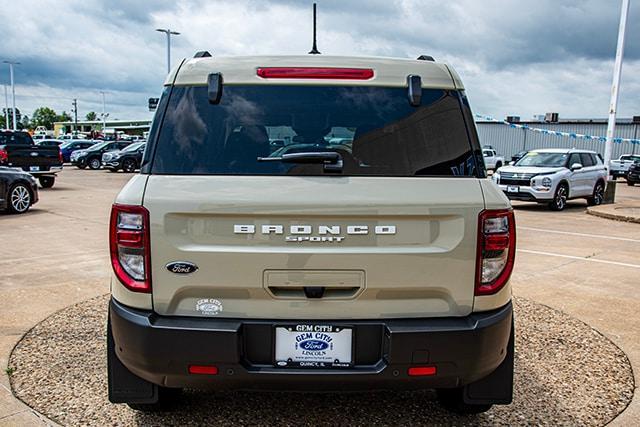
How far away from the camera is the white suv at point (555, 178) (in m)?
14.5

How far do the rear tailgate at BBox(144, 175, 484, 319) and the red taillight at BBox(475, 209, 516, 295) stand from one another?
0.04m

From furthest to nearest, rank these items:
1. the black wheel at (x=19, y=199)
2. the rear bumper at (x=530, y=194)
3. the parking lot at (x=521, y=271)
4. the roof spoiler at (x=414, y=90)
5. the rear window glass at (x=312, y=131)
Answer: the rear bumper at (x=530, y=194)
the black wheel at (x=19, y=199)
the parking lot at (x=521, y=271)
the roof spoiler at (x=414, y=90)
the rear window glass at (x=312, y=131)

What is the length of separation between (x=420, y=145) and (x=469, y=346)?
3.16 ft

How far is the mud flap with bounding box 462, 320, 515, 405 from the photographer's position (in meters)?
2.84

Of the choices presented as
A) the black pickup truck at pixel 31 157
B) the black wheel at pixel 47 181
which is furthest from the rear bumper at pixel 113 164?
the black wheel at pixel 47 181

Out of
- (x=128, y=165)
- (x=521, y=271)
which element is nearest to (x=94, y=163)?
(x=128, y=165)

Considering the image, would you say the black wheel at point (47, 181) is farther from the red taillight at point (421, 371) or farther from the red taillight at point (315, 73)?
the red taillight at point (421, 371)

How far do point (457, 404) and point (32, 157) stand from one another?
1779 cm

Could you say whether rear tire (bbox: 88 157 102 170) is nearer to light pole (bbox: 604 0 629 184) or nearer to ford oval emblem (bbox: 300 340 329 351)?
light pole (bbox: 604 0 629 184)

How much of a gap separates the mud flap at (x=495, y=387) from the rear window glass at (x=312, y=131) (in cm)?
102

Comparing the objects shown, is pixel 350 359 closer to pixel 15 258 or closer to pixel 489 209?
pixel 489 209

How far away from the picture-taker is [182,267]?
245cm

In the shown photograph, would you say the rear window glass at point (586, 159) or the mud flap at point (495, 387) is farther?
the rear window glass at point (586, 159)

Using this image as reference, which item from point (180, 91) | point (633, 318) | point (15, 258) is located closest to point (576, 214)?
point (633, 318)
